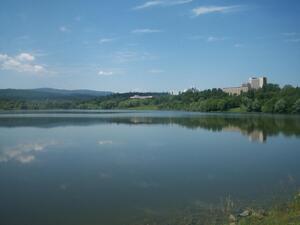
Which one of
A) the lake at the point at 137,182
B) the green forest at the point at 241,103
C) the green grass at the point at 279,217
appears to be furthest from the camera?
the green forest at the point at 241,103

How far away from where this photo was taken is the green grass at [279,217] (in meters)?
11.4

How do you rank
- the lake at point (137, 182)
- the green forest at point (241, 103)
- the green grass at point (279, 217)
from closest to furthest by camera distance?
the green grass at point (279, 217), the lake at point (137, 182), the green forest at point (241, 103)

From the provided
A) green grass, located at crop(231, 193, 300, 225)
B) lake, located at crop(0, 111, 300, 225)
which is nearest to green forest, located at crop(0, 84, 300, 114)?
lake, located at crop(0, 111, 300, 225)

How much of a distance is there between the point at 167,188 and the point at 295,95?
108 m

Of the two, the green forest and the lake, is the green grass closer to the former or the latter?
the lake

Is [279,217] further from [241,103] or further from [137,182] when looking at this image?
[241,103]

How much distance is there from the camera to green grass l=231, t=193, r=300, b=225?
11.4 metres

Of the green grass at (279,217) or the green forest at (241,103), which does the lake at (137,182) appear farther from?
the green forest at (241,103)

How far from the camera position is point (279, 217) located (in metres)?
12.1

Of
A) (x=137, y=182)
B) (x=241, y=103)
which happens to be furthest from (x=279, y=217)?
(x=241, y=103)

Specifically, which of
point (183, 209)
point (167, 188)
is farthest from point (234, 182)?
point (183, 209)

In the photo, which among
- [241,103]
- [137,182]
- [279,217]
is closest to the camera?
[279,217]

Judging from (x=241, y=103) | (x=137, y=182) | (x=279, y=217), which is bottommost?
(x=137, y=182)

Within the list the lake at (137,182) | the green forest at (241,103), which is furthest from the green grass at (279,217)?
the green forest at (241,103)
